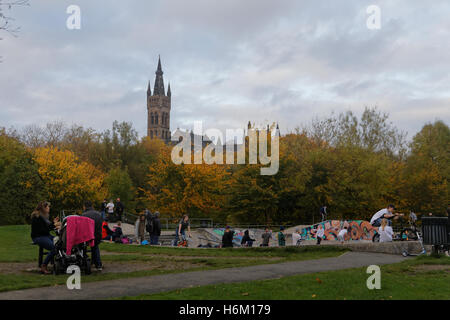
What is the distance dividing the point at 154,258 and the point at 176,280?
5.85m

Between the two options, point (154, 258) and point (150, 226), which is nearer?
point (154, 258)

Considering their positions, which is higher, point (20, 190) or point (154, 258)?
point (20, 190)

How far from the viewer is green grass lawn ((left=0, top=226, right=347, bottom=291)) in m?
10.2

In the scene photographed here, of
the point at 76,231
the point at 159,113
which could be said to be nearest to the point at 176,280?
the point at 76,231

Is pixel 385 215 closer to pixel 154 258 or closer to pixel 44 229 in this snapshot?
pixel 154 258

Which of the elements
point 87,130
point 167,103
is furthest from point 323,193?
point 167,103

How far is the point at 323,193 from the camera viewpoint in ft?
137

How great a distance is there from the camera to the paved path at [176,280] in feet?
27.1

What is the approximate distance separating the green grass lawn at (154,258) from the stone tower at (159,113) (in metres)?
158

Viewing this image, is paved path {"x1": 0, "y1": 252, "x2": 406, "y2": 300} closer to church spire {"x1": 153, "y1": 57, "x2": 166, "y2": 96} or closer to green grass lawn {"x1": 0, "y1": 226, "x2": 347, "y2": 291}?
green grass lawn {"x1": 0, "y1": 226, "x2": 347, "y2": 291}

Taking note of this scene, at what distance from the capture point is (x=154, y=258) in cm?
1549

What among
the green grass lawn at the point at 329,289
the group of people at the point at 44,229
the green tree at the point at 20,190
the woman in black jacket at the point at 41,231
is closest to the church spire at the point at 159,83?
the green tree at the point at 20,190

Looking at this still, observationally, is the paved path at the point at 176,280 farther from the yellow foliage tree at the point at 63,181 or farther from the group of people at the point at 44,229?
the yellow foliage tree at the point at 63,181
